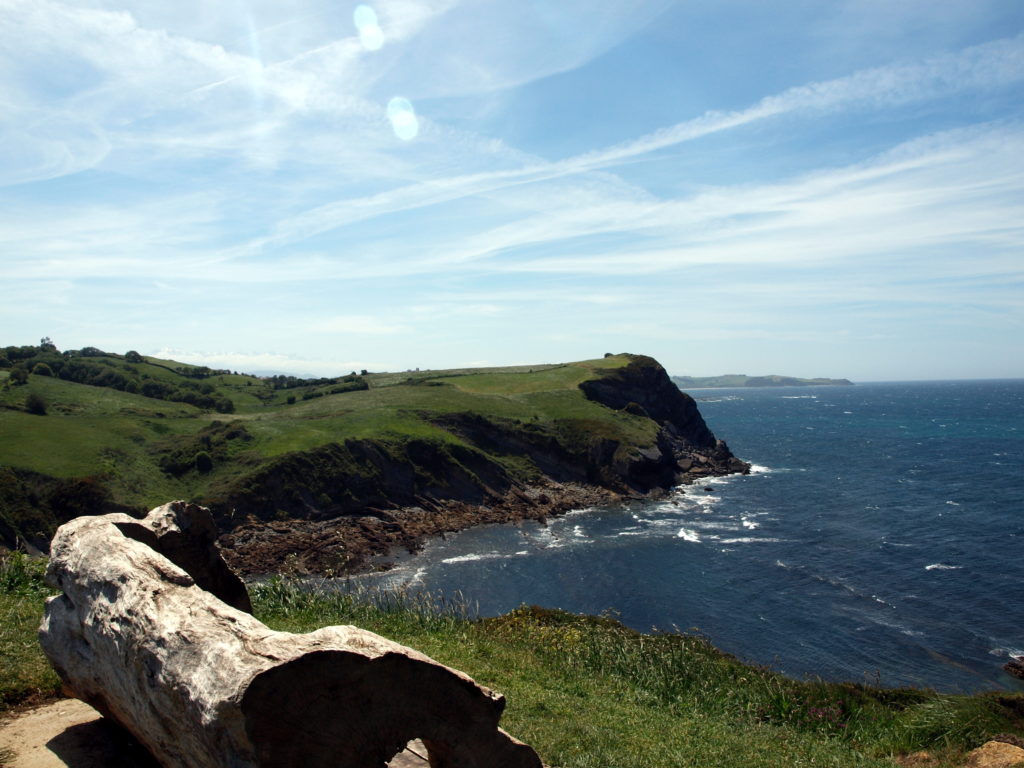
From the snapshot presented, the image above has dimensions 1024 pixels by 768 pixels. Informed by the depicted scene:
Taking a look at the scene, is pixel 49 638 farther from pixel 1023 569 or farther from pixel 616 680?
pixel 1023 569

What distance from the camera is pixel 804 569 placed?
2088 inches

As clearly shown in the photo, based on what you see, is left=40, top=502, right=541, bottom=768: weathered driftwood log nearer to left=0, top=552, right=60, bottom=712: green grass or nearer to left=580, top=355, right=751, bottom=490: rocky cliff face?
left=0, top=552, right=60, bottom=712: green grass

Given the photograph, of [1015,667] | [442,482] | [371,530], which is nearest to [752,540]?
[1015,667]

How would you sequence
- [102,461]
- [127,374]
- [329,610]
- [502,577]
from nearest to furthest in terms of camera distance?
[329,610] → [502,577] → [102,461] → [127,374]

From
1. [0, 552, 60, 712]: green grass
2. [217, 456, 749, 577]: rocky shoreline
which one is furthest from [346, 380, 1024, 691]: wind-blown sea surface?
[0, 552, 60, 712]: green grass

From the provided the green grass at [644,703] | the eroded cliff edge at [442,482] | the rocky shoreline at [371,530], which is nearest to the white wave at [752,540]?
the rocky shoreline at [371,530]

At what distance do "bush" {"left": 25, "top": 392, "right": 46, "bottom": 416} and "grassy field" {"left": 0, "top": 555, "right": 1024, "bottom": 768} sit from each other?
→ 67882 mm

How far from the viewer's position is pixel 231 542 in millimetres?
57781

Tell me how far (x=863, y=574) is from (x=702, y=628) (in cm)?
1812

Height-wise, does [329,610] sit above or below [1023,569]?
above

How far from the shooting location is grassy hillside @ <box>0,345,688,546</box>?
59750 mm

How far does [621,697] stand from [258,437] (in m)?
70.3

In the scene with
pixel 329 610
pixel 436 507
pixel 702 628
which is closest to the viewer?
pixel 329 610

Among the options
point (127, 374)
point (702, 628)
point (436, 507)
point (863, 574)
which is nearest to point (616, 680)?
point (702, 628)
